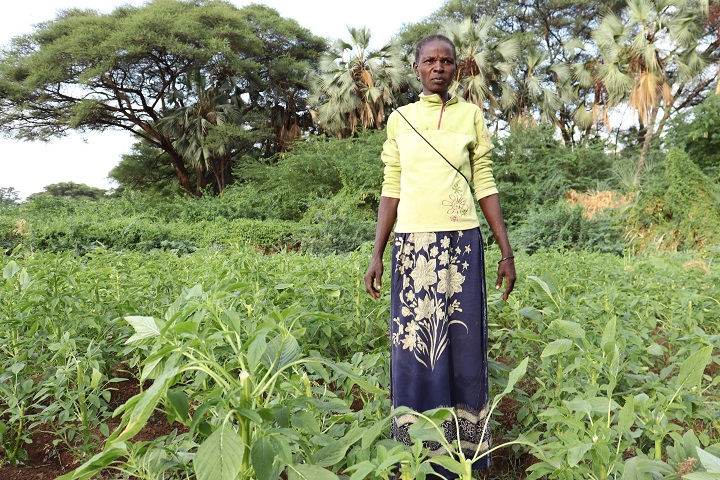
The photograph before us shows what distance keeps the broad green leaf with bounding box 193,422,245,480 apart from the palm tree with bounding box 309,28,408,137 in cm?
1669

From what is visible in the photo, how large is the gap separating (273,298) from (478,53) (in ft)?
49.7

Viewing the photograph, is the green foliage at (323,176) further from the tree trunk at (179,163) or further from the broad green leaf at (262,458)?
the broad green leaf at (262,458)

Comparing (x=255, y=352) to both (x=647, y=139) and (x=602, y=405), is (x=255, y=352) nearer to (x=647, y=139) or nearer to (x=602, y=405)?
(x=602, y=405)

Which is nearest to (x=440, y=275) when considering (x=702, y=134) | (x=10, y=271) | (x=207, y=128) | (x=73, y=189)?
(x=10, y=271)

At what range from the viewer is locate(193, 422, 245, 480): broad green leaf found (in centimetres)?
68

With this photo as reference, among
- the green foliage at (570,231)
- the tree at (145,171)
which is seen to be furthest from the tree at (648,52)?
the tree at (145,171)

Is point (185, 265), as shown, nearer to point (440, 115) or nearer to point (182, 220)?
point (440, 115)

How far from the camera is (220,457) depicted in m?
0.69

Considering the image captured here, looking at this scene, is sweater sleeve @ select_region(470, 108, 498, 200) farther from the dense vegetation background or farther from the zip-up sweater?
the dense vegetation background

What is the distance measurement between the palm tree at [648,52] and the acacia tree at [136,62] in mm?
10933

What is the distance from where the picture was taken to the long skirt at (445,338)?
5.89 ft

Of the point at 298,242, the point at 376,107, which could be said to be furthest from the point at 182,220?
the point at 376,107

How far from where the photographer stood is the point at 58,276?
2.16m

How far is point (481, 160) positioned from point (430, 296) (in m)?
0.56
